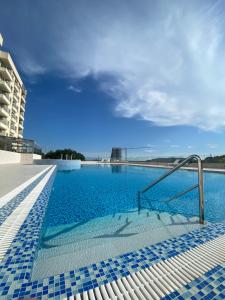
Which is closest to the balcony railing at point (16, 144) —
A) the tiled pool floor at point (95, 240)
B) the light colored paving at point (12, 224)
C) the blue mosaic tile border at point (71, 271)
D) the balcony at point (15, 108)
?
the balcony at point (15, 108)

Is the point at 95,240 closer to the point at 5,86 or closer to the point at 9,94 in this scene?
the point at 5,86

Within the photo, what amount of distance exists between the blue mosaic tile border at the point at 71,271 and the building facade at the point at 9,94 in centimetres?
2466

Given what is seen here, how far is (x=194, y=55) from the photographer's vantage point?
750 cm

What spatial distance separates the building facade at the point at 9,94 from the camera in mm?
22297

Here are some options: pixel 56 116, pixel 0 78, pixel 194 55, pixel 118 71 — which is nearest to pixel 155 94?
pixel 118 71

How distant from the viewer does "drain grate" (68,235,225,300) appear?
46.1 inches

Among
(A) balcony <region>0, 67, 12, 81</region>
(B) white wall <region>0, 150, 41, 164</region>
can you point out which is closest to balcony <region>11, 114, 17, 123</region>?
(A) balcony <region>0, 67, 12, 81</region>

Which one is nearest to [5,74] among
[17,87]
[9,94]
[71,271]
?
[9,94]

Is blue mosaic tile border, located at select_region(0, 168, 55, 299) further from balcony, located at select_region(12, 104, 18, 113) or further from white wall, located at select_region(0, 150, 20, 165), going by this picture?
balcony, located at select_region(12, 104, 18, 113)

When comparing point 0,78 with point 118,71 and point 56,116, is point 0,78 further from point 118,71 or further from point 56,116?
point 118,71

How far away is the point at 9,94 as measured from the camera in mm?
24672

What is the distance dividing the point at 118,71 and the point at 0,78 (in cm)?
2082

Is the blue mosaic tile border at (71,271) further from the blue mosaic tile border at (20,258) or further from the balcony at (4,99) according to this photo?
the balcony at (4,99)

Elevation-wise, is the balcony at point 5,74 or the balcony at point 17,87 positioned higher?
the balcony at point 17,87
